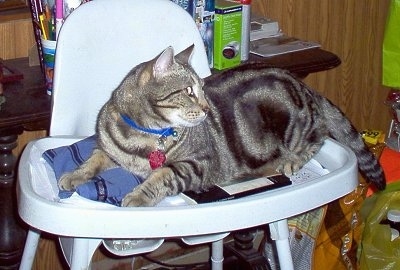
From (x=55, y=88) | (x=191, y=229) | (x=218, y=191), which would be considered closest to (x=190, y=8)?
(x=55, y=88)

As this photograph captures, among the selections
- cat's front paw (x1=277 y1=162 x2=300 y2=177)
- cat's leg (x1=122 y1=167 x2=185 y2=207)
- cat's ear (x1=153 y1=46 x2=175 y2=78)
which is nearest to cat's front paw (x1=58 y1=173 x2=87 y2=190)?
cat's leg (x1=122 y1=167 x2=185 y2=207)

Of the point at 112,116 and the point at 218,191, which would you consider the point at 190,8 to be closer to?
the point at 112,116

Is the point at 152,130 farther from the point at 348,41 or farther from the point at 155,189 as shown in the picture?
the point at 348,41

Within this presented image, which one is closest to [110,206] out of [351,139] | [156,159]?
[156,159]

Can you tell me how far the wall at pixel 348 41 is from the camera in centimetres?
239

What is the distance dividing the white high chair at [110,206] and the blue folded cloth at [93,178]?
3 centimetres

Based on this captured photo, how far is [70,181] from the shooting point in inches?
55.0

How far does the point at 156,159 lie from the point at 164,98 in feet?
0.39

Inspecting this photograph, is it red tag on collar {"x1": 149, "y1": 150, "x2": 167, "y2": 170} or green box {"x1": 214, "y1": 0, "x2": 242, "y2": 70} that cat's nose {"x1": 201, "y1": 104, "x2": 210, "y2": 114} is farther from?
green box {"x1": 214, "y1": 0, "x2": 242, "y2": 70}

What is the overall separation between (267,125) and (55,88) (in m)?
0.46

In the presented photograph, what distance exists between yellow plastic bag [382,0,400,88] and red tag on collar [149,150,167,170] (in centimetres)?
136

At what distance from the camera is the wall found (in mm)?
2391

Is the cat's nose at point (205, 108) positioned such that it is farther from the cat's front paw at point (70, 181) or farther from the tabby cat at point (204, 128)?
the cat's front paw at point (70, 181)

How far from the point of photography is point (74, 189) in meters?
1.38
